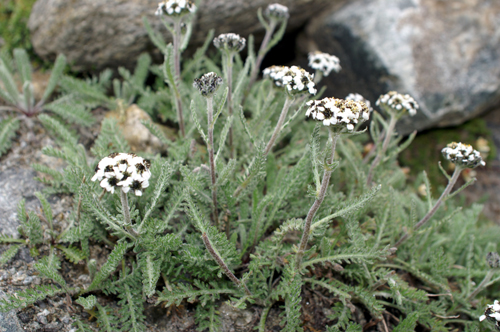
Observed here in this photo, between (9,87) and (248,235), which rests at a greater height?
(9,87)

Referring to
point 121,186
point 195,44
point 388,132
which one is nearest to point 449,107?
point 388,132

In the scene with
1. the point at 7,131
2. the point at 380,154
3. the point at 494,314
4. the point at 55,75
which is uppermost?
the point at 55,75

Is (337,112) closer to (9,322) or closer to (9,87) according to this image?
(9,322)

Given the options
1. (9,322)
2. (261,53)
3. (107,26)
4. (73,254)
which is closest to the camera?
(9,322)

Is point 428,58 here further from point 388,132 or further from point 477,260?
point 477,260

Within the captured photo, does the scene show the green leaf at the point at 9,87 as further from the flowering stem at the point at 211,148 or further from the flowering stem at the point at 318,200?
the flowering stem at the point at 318,200

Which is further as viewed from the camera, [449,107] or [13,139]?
[449,107]

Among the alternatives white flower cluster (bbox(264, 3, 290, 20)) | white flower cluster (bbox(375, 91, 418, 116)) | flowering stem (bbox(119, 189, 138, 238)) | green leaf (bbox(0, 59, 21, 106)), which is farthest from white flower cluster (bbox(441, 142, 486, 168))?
green leaf (bbox(0, 59, 21, 106))

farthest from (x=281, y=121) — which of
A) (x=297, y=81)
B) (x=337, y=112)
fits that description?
(x=337, y=112)
